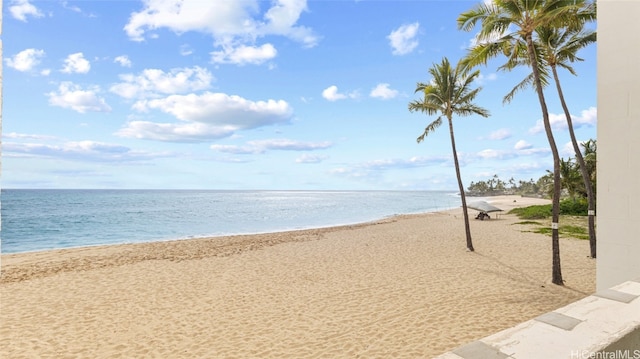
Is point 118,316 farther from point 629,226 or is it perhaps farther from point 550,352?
point 629,226

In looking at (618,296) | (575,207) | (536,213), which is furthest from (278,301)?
(575,207)

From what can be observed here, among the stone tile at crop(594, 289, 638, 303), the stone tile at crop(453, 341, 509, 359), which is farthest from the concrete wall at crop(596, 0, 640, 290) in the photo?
the stone tile at crop(453, 341, 509, 359)

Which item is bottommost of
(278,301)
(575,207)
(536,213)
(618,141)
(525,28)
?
(278,301)

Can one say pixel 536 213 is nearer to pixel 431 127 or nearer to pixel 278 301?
pixel 431 127

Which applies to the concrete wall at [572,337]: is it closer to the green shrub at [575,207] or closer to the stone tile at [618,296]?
the stone tile at [618,296]

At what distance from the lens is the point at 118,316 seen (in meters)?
7.64

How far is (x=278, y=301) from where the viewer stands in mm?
8484

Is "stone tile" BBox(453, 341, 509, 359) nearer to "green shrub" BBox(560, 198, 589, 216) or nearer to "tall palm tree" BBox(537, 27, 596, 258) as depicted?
"tall palm tree" BBox(537, 27, 596, 258)

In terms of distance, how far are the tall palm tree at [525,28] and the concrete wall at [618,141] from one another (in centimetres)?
410

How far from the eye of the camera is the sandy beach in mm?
6078

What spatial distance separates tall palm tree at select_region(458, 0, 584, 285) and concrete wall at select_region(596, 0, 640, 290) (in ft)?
13.5

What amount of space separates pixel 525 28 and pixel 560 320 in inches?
364

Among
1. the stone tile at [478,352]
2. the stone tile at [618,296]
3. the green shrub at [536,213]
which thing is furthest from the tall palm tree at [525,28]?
the green shrub at [536,213]

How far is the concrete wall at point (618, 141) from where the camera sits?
Answer: 14.8 feet
